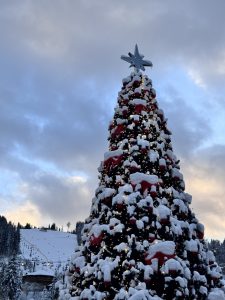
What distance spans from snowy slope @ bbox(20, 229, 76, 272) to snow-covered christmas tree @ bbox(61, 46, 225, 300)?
111694 mm

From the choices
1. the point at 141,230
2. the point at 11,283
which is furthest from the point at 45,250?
the point at 141,230

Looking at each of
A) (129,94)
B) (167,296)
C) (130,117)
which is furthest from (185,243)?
(129,94)

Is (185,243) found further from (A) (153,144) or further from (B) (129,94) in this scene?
(B) (129,94)

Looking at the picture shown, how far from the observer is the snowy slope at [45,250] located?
5123 inches

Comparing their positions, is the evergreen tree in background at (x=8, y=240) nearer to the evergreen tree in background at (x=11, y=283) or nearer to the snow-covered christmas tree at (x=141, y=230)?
the evergreen tree in background at (x=11, y=283)

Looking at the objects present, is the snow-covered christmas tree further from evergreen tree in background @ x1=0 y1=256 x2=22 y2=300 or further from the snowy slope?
the snowy slope

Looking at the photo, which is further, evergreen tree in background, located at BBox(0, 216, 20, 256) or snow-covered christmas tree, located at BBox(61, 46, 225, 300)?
evergreen tree in background, located at BBox(0, 216, 20, 256)

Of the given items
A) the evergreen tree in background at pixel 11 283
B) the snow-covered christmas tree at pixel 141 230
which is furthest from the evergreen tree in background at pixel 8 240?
the snow-covered christmas tree at pixel 141 230

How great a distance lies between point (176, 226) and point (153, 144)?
245 centimetres

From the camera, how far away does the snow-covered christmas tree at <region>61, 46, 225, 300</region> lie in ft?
31.5

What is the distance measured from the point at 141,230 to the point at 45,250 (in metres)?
161

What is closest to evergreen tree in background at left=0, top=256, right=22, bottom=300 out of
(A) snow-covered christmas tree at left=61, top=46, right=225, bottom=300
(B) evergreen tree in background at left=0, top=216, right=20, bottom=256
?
(A) snow-covered christmas tree at left=61, top=46, right=225, bottom=300

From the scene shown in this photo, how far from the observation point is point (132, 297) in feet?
29.8

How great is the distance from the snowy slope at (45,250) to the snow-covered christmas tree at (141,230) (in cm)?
11169
